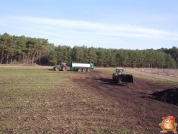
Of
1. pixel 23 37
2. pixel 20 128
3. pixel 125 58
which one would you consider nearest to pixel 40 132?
pixel 20 128

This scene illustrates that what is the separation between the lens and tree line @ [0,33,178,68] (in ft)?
233

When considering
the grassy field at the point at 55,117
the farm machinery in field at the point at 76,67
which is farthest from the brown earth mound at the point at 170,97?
the farm machinery in field at the point at 76,67

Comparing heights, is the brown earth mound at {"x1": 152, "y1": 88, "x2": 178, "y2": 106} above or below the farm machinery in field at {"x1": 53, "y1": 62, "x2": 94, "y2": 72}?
below

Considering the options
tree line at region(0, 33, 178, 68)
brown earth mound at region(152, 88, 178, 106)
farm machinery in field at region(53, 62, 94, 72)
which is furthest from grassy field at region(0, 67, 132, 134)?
tree line at region(0, 33, 178, 68)

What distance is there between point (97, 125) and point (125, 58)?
241 feet

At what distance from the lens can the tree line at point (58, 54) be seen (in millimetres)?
71000

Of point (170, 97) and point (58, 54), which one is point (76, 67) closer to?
point (58, 54)

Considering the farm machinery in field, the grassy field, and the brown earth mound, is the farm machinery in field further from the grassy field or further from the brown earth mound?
the grassy field

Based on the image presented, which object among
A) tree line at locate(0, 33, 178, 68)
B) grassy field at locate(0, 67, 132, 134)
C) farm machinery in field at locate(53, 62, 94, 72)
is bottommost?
grassy field at locate(0, 67, 132, 134)

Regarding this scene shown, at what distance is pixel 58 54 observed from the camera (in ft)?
244

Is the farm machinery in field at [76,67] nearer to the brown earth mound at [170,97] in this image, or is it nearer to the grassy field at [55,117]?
the brown earth mound at [170,97]

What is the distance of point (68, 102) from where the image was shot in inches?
619

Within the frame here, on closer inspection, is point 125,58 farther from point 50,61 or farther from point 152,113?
point 152,113

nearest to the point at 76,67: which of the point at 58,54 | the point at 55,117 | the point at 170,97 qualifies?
the point at 58,54
